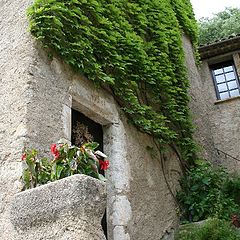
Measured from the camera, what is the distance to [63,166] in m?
2.69

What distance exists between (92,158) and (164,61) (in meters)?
3.91

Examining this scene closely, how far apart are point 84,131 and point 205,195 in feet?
7.86

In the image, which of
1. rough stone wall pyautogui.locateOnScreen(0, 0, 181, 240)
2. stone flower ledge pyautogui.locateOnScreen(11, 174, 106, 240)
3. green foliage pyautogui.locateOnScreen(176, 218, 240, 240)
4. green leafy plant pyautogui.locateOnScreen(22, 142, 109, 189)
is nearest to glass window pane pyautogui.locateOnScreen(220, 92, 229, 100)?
rough stone wall pyautogui.locateOnScreen(0, 0, 181, 240)

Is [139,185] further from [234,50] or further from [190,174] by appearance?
[234,50]

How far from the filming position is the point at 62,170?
2.66 meters

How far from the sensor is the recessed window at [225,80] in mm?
9047

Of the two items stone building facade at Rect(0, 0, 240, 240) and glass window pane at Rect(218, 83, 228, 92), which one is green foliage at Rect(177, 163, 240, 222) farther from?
glass window pane at Rect(218, 83, 228, 92)

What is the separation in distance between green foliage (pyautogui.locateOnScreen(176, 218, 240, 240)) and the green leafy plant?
7.96 ft

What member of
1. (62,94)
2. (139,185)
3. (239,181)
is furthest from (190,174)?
(62,94)

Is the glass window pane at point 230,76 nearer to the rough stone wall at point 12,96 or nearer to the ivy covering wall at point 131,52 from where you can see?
the ivy covering wall at point 131,52

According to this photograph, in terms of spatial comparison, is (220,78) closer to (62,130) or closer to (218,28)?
(218,28)

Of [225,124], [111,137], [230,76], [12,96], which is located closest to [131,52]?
[111,137]

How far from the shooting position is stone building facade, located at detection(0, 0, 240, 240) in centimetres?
353

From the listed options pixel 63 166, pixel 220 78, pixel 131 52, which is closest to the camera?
pixel 63 166
